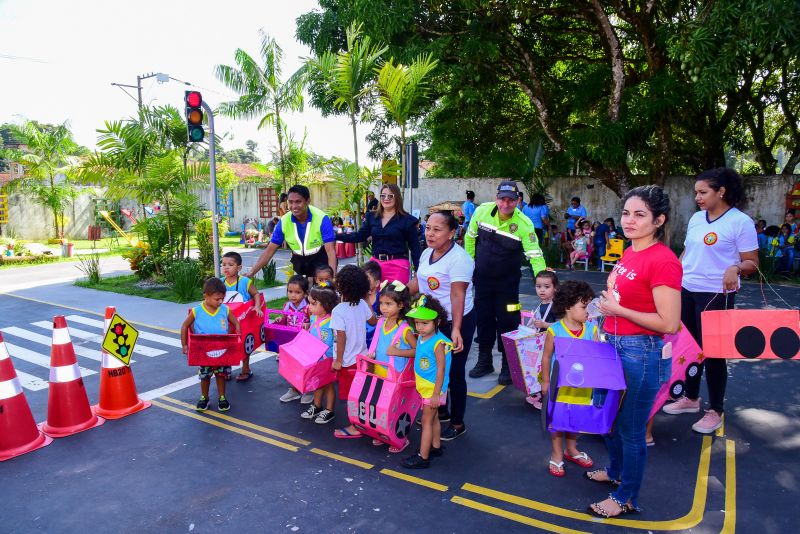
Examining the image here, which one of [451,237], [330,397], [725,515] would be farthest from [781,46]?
[330,397]

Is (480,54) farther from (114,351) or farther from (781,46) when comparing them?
(114,351)

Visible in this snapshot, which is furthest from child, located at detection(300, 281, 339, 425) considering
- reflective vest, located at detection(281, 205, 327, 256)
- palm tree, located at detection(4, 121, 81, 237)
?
palm tree, located at detection(4, 121, 81, 237)

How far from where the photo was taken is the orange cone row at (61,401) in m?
4.56

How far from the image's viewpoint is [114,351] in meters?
5.25

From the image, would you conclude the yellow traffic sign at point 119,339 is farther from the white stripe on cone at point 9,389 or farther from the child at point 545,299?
the child at point 545,299

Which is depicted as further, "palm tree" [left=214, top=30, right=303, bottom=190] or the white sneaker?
"palm tree" [left=214, top=30, right=303, bottom=190]

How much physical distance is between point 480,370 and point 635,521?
2.83m

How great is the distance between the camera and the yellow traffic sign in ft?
17.1

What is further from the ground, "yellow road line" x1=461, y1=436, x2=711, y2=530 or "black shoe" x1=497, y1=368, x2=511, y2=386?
"black shoe" x1=497, y1=368, x2=511, y2=386

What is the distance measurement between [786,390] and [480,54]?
31.9 ft

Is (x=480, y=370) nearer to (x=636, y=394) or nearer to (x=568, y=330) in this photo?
(x=568, y=330)

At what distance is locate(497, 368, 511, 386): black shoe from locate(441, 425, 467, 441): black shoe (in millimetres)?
1329

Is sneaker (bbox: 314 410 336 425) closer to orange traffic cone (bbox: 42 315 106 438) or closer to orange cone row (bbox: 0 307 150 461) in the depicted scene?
orange cone row (bbox: 0 307 150 461)

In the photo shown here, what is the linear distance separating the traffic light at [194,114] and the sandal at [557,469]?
6.49 metres
